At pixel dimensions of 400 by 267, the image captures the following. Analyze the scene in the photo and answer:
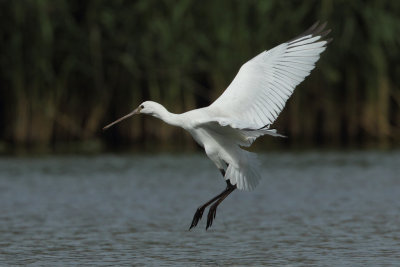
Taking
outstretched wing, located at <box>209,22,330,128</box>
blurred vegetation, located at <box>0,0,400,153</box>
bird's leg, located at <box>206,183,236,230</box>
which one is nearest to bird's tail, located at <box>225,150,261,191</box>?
outstretched wing, located at <box>209,22,330,128</box>

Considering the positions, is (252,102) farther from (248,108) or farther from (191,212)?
(191,212)

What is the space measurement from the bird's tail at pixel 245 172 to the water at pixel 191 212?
1.69ft

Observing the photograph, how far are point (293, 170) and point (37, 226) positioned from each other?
19.1 ft

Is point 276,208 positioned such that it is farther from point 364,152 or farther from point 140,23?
point 140,23

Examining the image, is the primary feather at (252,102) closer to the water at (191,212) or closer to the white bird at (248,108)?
the white bird at (248,108)

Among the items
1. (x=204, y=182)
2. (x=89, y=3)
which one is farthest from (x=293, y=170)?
(x=89, y=3)

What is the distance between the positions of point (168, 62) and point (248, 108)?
941cm

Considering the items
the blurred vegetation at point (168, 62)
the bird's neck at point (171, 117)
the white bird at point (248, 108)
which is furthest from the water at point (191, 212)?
the blurred vegetation at point (168, 62)

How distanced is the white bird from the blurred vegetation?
8569 mm

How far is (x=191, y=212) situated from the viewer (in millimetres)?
10680

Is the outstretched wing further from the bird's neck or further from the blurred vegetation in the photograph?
the blurred vegetation

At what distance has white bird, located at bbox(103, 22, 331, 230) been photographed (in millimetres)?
8312

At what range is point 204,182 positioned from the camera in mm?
13625

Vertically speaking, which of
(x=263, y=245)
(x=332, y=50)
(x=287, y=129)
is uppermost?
(x=332, y=50)
